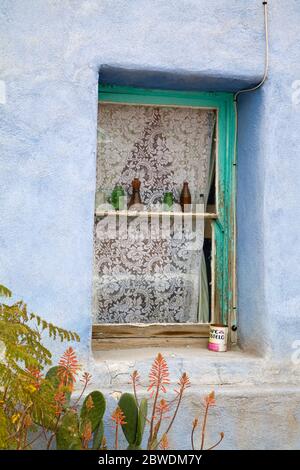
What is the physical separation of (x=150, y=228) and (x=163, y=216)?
0.12 meters

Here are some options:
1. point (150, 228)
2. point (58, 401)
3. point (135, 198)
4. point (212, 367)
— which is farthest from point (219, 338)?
point (58, 401)

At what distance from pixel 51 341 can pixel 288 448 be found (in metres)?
1.51

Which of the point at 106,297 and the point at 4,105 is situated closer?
the point at 4,105

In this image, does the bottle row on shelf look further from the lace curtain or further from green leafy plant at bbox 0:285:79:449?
green leafy plant at bbox 0:285:79:449

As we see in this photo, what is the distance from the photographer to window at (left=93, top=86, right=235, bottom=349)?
3744 mm

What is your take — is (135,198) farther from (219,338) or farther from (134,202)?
(219,338)

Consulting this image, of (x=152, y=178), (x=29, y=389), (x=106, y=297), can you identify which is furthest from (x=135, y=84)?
(x=29, y=389)

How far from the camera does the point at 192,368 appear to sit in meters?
3.36

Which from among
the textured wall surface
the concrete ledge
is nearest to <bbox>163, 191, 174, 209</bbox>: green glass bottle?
the textured wall surface

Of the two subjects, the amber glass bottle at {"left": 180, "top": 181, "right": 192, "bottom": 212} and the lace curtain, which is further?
the amber glass bottle at {"left": 180, "top": 181, "right": 192, "bottom": 212}

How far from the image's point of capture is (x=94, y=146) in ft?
10.9

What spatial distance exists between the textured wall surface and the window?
24 centimetres

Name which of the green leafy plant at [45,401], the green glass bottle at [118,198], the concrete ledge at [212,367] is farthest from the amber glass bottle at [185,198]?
the green leafy plant at [45,401]

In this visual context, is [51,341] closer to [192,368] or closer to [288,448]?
[192,368]
